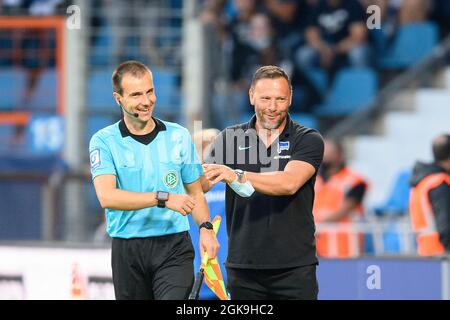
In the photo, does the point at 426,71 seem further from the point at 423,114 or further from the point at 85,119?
the point at 85,119

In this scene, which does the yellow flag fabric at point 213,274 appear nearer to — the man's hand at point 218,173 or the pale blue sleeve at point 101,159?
the man's hand at point 218,173

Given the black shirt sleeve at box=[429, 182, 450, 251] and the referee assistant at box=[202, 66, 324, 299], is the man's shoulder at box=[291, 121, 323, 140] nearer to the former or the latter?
the referee assistant at box=[202, 66, 324, 299]

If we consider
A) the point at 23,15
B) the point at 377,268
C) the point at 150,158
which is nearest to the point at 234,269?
the point at 150,158

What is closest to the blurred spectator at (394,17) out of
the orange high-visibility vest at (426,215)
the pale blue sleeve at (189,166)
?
the orange high-visibility vest at (426,215)

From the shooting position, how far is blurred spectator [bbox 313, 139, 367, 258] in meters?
11.4

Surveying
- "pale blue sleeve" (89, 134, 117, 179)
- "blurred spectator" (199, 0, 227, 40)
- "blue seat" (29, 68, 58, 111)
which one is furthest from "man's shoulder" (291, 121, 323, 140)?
"blue seat" (29, 68, 58, 111)

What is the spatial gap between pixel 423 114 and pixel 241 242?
8074 mm

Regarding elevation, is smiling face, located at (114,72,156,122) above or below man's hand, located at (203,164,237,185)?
above

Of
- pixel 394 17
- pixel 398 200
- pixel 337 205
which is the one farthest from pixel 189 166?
pixel 394 17

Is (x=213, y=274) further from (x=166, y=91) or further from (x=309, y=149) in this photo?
(x=166, y=91)

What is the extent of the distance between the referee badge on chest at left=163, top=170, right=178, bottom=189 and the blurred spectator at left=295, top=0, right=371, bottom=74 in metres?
7.85

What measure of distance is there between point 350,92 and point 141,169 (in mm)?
8030

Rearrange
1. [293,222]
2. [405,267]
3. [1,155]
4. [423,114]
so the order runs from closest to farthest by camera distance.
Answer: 1. [293,222]
2. [405,267]
3. [1,155]
4. [423,114]

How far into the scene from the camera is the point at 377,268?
8.84m
